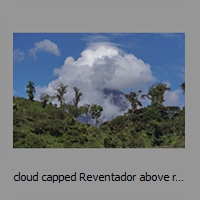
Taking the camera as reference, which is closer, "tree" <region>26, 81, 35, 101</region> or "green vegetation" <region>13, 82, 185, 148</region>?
"green vegetation" <region>13, 82, 185, 148</region>

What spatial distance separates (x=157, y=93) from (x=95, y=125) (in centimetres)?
427

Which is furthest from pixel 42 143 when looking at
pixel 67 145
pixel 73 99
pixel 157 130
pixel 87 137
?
pixel 157 130

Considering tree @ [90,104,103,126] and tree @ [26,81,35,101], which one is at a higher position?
tree @ [26,81,35,101]

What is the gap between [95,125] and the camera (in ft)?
69.2

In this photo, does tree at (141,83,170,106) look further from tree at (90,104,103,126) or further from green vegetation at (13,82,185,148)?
tree at (90,104,103,126)

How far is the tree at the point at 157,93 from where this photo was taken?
71.7 ft

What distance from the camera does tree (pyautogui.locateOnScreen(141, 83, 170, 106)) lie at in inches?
860

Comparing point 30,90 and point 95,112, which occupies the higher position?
point 30,90

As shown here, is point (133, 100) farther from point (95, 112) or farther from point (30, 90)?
point (30, 90)

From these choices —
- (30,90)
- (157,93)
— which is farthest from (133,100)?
(30,90)

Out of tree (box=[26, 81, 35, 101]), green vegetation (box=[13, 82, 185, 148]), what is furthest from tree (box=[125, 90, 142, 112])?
tree (box=[26, 81, 35, 101])
